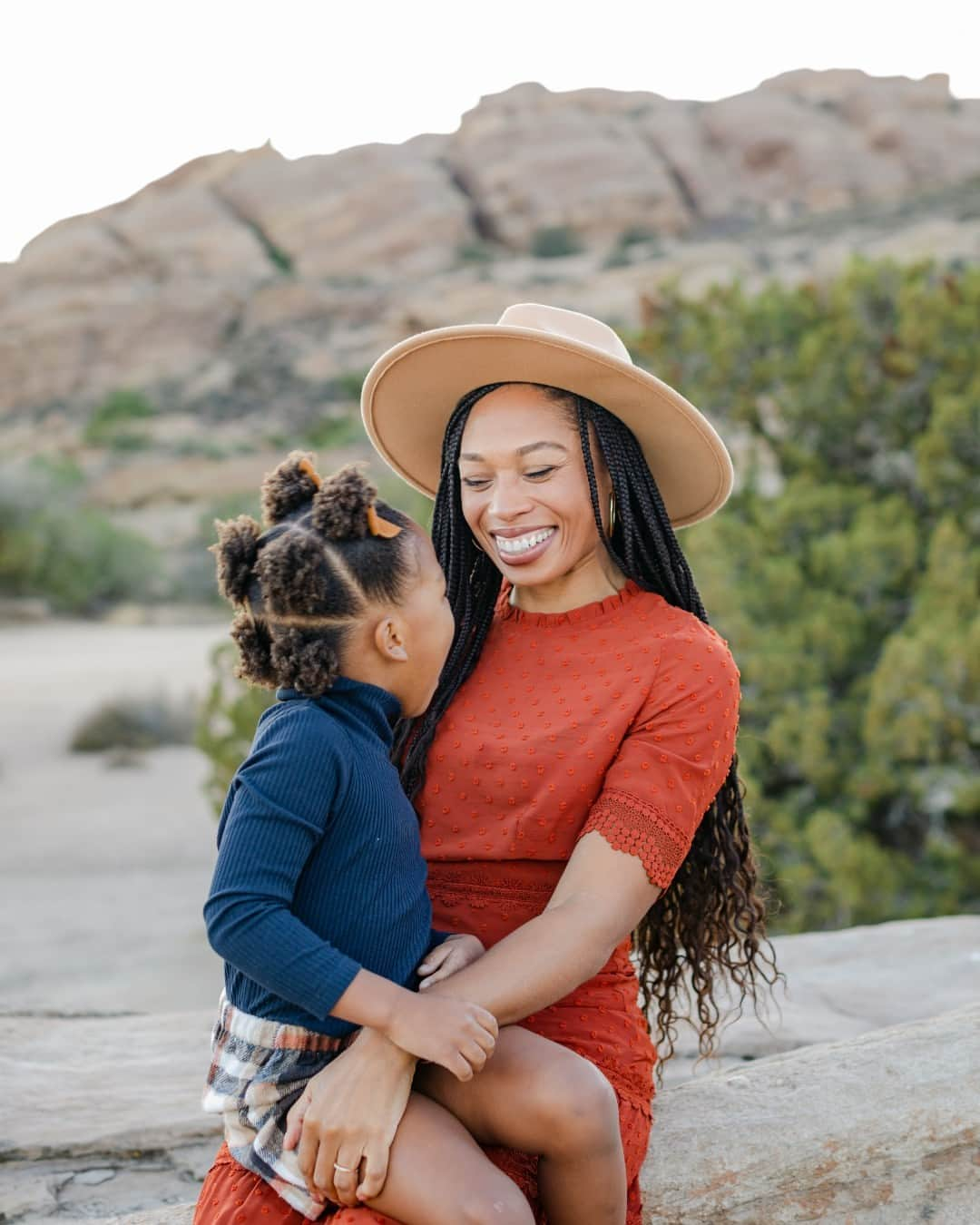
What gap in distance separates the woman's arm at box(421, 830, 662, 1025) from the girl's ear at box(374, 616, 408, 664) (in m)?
0.44

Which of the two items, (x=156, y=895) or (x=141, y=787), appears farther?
(x=141, y=787)

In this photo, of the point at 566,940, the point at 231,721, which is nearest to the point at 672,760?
the point at 566,940

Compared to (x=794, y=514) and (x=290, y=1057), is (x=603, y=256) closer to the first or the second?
(x=794, y=514)

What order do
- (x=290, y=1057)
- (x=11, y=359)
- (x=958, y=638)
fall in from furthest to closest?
(x=11, y=359)
(x=958, y=638)
(x=290, y=1057)

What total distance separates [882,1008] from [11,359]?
42.4 metres

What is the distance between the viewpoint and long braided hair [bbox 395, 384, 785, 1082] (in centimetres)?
233

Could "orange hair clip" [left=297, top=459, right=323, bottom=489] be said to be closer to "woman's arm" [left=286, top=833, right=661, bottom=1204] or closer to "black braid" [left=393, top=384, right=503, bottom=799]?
"black braid" [left=393, top=384, right=503, bottom=799]

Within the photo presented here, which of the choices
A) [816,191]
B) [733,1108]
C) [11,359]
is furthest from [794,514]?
[816,191]

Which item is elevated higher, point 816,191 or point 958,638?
point 816,191

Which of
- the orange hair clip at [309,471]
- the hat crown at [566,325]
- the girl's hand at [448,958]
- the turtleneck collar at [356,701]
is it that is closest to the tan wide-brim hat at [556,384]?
the hat crown at [566,325]

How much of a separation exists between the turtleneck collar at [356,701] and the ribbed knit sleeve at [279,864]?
66 millimetres

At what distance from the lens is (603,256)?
4469 cm

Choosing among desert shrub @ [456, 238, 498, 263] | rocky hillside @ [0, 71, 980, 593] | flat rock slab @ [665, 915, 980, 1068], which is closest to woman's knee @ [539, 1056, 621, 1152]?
flat rock slab @ [665, 915, 980, 1068]

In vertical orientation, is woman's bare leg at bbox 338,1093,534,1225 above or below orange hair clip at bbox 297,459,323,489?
below
